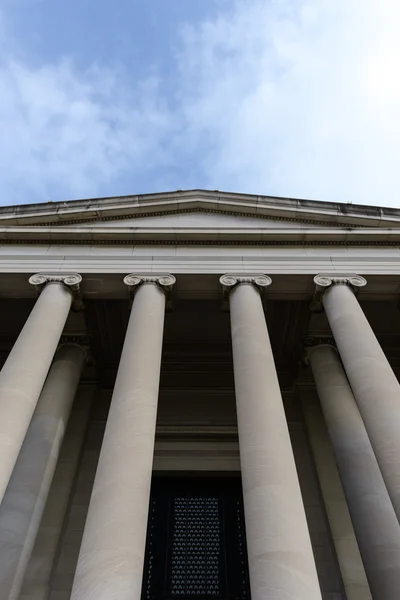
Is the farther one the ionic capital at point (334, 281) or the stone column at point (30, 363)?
the ionic capital at point (334, 281)

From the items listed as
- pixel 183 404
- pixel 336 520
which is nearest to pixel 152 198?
pixel 183 404

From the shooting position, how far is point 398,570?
13625mm

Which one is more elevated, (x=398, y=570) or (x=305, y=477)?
(x=305, y=477)

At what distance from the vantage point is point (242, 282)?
19.2 meters

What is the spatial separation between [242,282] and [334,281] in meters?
3.74

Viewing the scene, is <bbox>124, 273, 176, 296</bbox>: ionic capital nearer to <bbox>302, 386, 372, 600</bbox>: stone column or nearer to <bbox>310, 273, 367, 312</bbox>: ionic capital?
<bbox>310, 273, 367, 312</bbox>: ionic capital

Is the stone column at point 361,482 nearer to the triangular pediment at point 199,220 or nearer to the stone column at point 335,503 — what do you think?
the stone column at point 335,503

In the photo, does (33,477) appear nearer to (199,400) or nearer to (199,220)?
(199,400)

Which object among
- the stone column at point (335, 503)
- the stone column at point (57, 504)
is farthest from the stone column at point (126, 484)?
the stone column at point (335, 503)

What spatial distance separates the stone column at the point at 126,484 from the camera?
32.8ft

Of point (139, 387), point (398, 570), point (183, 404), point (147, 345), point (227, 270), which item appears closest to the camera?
point (398, 570)

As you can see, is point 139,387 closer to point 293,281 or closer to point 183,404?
point 293,281

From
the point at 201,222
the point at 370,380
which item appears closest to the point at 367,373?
the point at 370,380

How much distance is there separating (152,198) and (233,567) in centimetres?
1624
